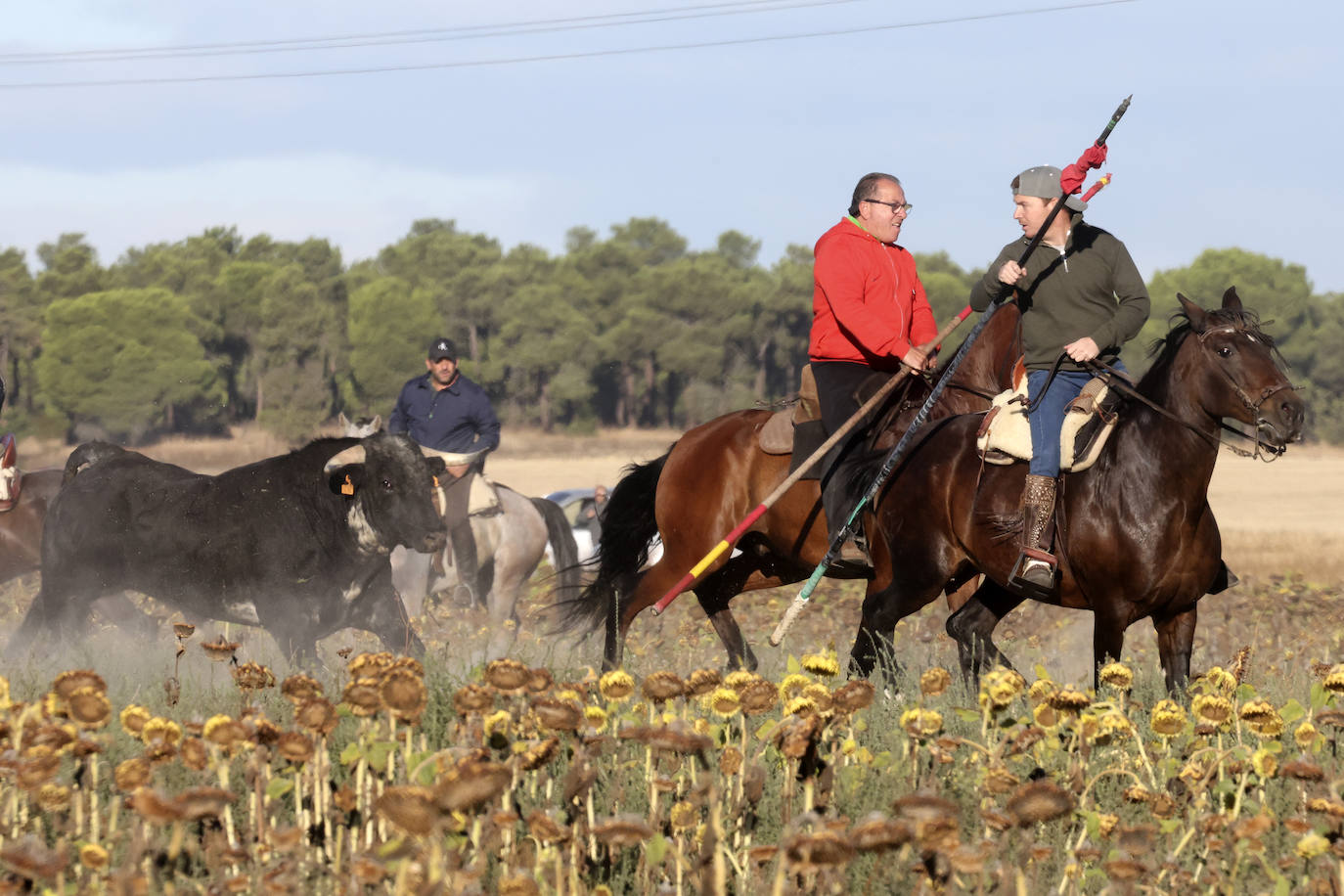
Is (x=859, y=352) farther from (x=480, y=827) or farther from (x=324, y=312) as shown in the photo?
(x=324, y=312)

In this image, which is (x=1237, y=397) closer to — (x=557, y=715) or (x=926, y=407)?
(x=926, y=407)

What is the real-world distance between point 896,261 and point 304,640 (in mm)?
3970

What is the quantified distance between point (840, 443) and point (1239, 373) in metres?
2.28

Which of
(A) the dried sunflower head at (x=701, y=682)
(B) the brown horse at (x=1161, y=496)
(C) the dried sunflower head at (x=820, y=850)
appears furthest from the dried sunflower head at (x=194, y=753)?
(B) the brown horse at (x=1161, y=496)

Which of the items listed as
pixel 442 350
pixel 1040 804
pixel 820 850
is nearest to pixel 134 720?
pixel 820 850

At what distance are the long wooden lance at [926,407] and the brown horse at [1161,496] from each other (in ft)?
1.41

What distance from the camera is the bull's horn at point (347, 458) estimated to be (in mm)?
9656

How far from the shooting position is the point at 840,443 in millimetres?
9164

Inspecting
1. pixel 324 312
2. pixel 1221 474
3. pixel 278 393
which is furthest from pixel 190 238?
pixel 1221 474

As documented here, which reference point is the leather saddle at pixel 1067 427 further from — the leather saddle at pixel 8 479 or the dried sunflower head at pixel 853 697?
the leather saddle at pixel 8 479

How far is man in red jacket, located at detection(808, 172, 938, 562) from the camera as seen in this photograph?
9078 millimetres

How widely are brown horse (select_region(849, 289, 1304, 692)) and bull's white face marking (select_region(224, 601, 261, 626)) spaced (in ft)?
11.8

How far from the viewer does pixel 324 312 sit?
3639 inches

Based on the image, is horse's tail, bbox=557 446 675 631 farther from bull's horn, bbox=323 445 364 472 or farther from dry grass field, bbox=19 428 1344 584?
dry grass field, bbox=19 428 1344 584
